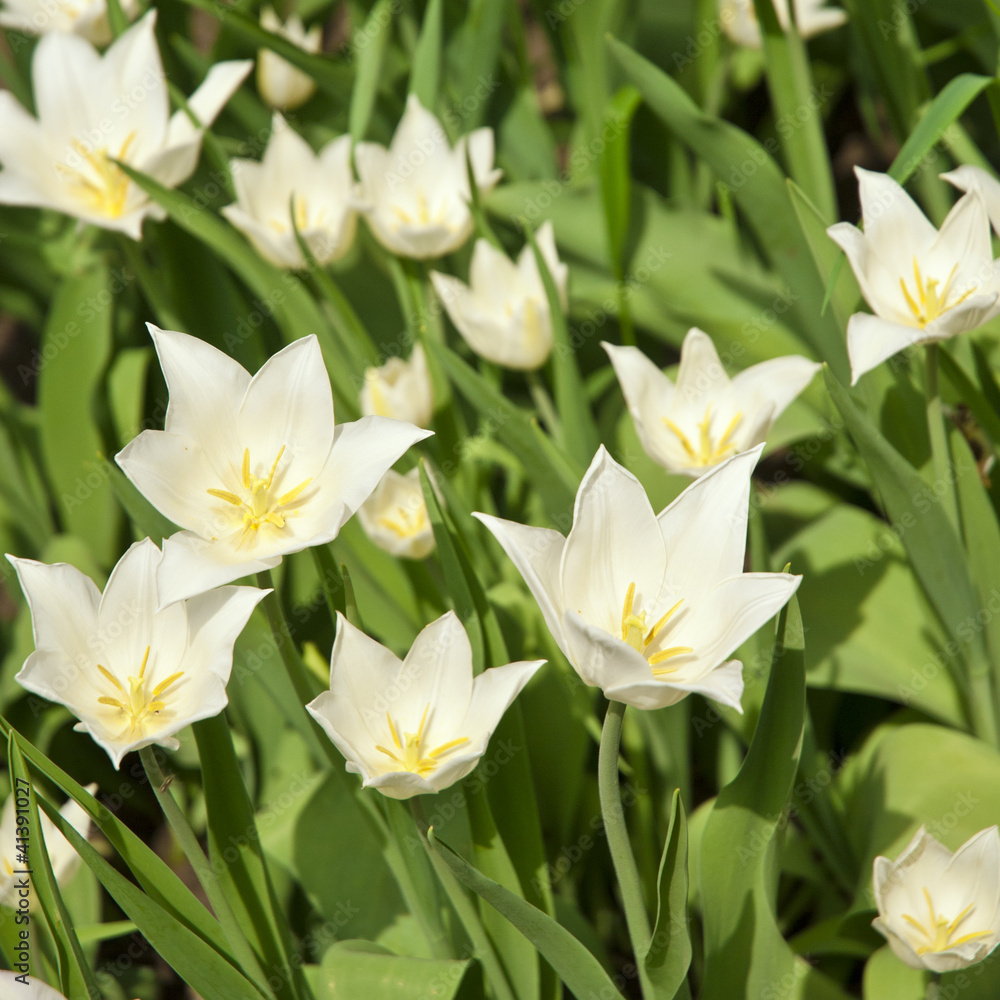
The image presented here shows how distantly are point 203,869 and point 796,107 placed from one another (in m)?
1.31

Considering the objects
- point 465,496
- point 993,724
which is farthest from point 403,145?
point 993,724

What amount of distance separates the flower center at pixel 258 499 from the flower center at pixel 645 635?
30 centimetres

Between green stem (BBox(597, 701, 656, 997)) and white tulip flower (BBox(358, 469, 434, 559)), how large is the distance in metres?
0.48

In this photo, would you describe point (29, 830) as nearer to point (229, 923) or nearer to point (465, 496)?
point (229, 923)

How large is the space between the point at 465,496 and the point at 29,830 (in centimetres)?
74

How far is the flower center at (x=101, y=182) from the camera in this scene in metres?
1.48

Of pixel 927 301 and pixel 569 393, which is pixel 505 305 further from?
pixel 927 301

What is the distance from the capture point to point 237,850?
1005 millimetres

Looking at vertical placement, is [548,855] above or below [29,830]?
below

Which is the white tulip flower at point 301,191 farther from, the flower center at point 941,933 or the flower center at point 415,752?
the flower center at point 941,933

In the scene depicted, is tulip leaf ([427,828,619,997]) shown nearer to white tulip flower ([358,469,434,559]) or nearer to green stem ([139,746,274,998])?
green stem ([139,746,274,998])

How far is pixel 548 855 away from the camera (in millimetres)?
1356

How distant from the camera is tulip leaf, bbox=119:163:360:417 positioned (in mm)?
1340

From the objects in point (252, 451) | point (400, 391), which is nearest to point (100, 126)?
point (400, 391)
